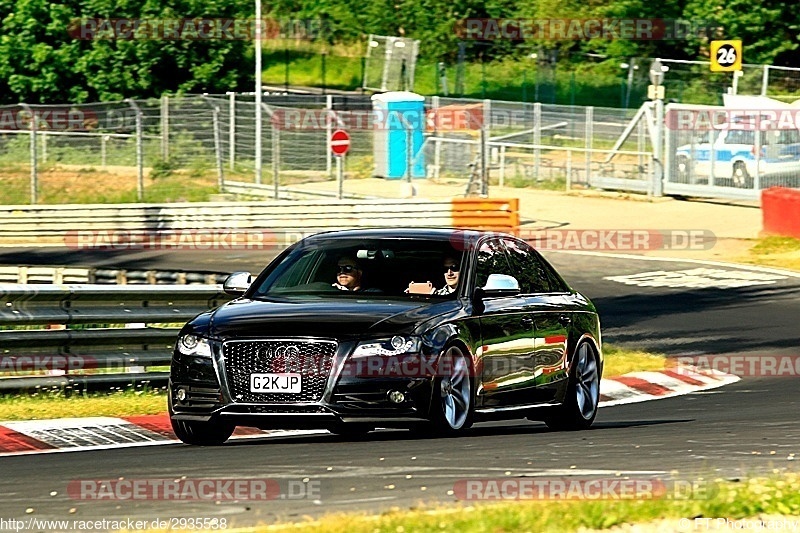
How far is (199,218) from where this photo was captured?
1404 inches

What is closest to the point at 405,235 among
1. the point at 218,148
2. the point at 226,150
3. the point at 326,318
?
the point at 326,318

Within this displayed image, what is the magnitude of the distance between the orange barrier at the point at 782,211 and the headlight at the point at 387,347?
22565mm

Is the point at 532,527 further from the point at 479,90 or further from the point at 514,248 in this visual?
the point at 479,90

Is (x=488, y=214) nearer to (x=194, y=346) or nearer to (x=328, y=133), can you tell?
(x=328, y=133)

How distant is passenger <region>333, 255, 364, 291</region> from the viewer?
11.5 m

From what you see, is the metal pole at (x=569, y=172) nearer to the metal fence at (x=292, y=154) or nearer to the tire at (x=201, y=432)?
the metal fence at (x=292, y=154)

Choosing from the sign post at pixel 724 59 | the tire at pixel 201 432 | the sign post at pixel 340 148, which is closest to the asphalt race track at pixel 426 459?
the tire at pixel 201 432

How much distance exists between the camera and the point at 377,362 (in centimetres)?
1040

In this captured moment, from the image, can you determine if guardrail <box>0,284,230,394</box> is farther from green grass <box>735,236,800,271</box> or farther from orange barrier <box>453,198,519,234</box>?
orange barrier <box>453,198,519,234</box>

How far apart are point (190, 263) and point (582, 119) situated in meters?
16.4

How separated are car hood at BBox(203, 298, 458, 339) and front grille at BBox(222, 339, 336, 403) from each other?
0.06 m

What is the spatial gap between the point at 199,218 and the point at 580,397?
78.4 feet

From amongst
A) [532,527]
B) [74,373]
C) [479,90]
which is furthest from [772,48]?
[532,527]

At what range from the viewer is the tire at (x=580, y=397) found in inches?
484
